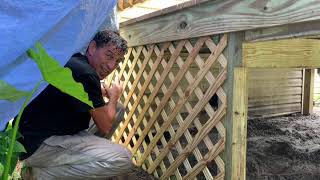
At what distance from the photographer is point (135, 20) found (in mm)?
2914

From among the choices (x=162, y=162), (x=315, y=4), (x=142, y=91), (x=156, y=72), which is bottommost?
(x=162, y=162)

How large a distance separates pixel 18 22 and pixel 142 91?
156 cm

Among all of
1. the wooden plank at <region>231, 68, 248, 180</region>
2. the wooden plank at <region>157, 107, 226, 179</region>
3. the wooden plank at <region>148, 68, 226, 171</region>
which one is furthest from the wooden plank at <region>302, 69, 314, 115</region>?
the wooden plank at <region>231, 68, 248, 180</region>

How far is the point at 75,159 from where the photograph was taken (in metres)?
2.15

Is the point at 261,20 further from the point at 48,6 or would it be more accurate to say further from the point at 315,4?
the point at 48,6

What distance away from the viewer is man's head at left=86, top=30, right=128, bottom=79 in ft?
7.26

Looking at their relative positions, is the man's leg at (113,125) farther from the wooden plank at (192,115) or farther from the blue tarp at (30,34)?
the blue tarp at (30,34)

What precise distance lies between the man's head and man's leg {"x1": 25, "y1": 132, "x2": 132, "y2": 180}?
1.52ft

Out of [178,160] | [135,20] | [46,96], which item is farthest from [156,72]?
[46,96]

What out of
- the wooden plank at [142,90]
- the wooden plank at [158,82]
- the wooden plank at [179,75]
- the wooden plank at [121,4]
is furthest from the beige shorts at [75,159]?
the wooden plank at [121,4]

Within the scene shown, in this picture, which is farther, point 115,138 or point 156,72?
point 115,138

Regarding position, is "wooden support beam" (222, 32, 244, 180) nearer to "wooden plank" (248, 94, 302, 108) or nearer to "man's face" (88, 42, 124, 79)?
"man's face" (88, 42, 124, 79)

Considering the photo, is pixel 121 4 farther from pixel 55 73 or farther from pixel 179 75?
pixel 55 73

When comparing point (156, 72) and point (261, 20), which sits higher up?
point (261, 20)
